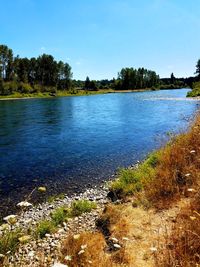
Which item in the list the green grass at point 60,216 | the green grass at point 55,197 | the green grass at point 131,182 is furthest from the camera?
the green grass at point 55,197

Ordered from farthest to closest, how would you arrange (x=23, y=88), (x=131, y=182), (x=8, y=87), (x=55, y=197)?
(x=23, y=88), (x=8, y=87), (x=55, y=197), (x=131, y=182)

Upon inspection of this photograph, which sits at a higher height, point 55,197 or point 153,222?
point 153,222

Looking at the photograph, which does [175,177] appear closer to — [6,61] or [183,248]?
[183,248]

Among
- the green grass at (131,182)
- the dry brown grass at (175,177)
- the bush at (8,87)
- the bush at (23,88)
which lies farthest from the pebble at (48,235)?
the bush at (23,88)

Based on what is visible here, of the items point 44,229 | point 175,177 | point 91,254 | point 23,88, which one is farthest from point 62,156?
point 23,88

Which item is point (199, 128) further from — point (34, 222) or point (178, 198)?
point (34, 222)

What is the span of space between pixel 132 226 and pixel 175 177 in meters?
2.08

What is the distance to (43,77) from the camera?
13450 centimetres

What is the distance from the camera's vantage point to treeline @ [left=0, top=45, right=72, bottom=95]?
4328 inches

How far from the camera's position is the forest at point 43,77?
11075 centimetres

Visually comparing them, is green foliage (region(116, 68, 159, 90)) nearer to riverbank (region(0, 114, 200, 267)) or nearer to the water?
the water

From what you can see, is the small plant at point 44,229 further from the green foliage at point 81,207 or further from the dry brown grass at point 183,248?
the dry brown grass at point 183,248

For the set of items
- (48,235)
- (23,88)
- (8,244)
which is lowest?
(8,244)

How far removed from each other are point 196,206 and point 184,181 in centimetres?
227
